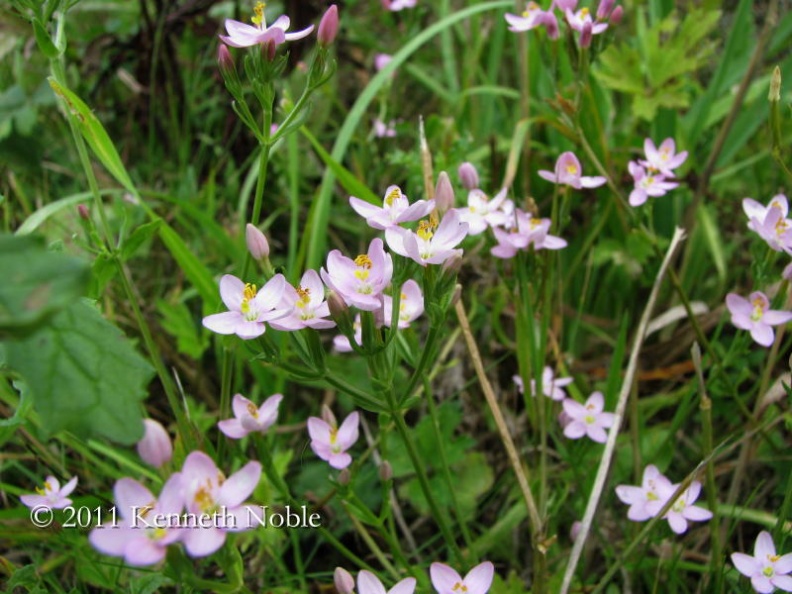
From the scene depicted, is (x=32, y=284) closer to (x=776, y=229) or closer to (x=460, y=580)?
(x=460, y=580)

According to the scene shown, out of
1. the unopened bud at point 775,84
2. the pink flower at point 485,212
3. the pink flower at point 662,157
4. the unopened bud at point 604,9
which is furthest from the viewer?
the pink flower at point 662,157

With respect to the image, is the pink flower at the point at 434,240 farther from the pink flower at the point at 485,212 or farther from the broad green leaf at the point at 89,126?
the broad green leaf at the point at 89,126

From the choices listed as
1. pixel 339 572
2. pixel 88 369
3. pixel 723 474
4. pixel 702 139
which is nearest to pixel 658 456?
pixel 723 474

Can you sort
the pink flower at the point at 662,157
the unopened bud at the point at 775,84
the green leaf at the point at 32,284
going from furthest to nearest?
the pink flower at the point at 662,157, the unopened bud at the point at 775,84, the green leaf at the point at 32,284

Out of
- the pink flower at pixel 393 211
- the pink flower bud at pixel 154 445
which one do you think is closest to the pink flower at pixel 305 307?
the pink flower at pixel 393 211

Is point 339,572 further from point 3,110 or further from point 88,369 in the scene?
point 3,110

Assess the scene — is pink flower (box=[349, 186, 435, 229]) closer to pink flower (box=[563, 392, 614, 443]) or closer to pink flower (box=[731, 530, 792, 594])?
pink flower (box=[563, 392, 614, 443])
